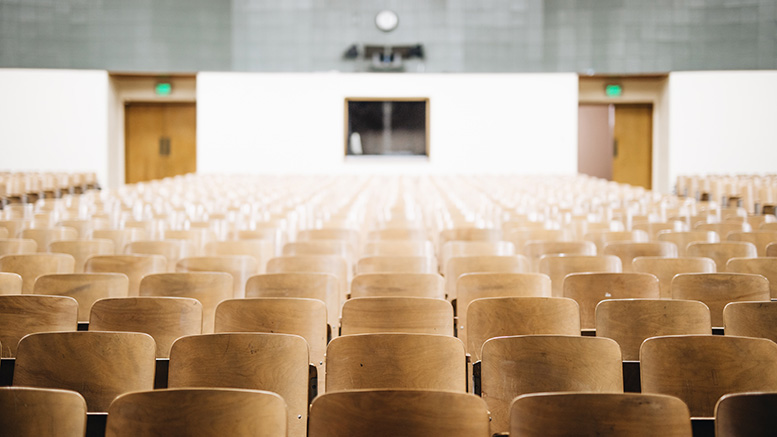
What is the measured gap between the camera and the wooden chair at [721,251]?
445 cm

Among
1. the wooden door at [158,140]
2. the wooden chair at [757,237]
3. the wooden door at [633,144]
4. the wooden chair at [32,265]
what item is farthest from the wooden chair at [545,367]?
the wooden door at [158,140]

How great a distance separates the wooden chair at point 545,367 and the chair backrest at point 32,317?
1.71 metres

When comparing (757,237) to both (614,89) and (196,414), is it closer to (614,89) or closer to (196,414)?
(196,414)

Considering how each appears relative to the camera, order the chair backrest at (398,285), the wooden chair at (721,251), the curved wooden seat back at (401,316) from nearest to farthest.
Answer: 1. the curved wooden seat back at (401,316)
2. the chair backrest at (398,285)
3. the wooden chair at (721,251)

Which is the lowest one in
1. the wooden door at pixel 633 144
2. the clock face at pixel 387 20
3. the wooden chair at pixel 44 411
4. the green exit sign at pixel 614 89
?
the wooden chair at pixel 44 411

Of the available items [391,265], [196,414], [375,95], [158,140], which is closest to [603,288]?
[391,265]

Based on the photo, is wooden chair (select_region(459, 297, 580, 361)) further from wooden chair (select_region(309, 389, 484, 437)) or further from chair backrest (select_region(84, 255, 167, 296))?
chair backrest (select_region(84, 255, 167, 296))

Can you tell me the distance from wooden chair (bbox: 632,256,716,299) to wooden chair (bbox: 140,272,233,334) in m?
2.28

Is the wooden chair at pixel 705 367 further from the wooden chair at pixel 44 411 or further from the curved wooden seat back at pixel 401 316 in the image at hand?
the wooden chair at pixel 44 411

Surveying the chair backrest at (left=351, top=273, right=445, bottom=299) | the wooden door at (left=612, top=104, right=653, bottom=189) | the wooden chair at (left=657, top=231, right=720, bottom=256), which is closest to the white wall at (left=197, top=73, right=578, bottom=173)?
the wooden door at (left=612, top=104, right=653, bottom=189)

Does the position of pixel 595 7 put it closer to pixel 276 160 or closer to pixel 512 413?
pixel 276 160

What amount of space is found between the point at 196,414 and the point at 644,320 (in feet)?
6.08

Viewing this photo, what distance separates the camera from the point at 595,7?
16.6m

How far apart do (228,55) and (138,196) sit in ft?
27.6
